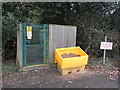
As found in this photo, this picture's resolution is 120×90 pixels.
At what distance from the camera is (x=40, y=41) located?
3477mm

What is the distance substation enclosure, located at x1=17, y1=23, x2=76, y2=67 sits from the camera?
10.5ft

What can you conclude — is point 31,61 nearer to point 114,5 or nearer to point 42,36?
point 42,36

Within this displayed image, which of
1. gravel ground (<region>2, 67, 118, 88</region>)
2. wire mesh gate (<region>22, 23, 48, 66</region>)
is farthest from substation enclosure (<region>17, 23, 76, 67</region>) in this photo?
gravel ground (<region>2, 67, 118, 88</region>)

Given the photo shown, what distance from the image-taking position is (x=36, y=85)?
99.1 inches

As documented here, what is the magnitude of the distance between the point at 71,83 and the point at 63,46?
5.12 feet

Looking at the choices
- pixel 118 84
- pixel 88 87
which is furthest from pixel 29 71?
pixel 118 84

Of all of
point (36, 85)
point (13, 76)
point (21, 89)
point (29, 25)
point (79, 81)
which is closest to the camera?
point (21, 89)

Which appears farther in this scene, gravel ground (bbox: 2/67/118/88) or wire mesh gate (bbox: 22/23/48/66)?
wire mesh gate (bbox: 22/23/48/66)

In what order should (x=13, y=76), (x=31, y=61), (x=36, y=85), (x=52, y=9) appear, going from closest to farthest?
(x=36, y=85)
(x=13, y=76)
(x=31, y=61)
(x=52, y=9)

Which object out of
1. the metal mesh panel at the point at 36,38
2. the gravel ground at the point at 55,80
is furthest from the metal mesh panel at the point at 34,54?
the gravel ground at the point at 55,80

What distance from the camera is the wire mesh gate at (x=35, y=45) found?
3.23 meters

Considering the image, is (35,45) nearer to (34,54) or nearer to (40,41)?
(40,41)

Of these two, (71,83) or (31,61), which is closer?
(71,83)

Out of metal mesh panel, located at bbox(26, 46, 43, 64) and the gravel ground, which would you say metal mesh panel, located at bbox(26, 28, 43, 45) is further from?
the gravel ground
